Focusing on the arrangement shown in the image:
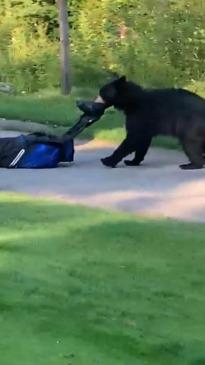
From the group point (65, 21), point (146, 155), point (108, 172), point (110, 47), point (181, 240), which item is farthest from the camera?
point (110, 47)

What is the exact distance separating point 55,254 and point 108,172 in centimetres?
558

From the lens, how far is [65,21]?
19.3 m

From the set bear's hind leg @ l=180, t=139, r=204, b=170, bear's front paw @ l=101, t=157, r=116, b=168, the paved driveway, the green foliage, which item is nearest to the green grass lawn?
the paved driveway

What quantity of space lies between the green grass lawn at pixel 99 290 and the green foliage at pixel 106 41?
10.5 meters

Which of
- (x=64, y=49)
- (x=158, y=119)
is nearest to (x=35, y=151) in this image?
(x=158, y=119)

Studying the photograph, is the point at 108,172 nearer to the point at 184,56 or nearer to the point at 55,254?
the point at 55,254

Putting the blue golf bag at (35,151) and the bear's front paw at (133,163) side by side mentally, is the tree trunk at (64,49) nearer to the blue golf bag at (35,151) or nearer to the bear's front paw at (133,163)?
the blue golf bag at (35,151)

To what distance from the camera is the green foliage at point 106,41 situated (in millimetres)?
19312

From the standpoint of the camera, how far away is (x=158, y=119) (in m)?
12.8

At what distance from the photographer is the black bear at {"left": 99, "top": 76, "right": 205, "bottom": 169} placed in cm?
1266

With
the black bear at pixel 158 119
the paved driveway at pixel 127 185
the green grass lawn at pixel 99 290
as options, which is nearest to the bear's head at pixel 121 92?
the black bear at pixel 158 119

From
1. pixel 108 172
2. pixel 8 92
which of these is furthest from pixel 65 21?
pixel 108 172

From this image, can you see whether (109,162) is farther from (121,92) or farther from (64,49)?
(64,49)

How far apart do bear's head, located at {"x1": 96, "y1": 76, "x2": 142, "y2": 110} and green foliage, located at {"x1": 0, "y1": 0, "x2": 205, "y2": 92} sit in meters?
5.64
